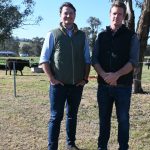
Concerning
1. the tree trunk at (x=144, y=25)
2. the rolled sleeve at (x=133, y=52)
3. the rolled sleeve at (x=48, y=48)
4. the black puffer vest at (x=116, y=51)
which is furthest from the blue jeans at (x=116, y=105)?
the tree trunk at (x=144, y=25)

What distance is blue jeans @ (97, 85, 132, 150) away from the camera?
5867 millimetres

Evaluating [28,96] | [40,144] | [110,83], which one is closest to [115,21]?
[110,83]

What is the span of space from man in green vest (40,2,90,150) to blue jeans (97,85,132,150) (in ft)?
1.20

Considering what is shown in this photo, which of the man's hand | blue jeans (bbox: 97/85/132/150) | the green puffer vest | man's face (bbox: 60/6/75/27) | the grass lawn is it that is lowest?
the grass lawn

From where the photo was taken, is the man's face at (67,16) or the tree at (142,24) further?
the tree at (142,24)

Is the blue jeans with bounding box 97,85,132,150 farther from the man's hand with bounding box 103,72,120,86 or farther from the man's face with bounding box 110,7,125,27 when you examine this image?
the man's face with bounding box 110,7,125,27

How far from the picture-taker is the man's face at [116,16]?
18.7 ft

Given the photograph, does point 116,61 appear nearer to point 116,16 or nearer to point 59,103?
point 116,16

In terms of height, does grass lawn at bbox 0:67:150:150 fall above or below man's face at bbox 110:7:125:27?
below

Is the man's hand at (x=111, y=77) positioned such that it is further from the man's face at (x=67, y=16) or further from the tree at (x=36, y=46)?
the tree at (x=36, y=46)

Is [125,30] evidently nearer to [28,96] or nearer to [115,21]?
[115,21]

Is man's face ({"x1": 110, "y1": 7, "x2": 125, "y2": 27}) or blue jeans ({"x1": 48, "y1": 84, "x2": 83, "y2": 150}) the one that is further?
blue jeans ({"x1": 48, "y1": 84, "x2": 83, "y2": 150})

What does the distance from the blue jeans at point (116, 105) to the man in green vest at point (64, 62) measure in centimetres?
37

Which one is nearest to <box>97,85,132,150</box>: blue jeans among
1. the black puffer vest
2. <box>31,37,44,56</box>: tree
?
the black puffer vest
